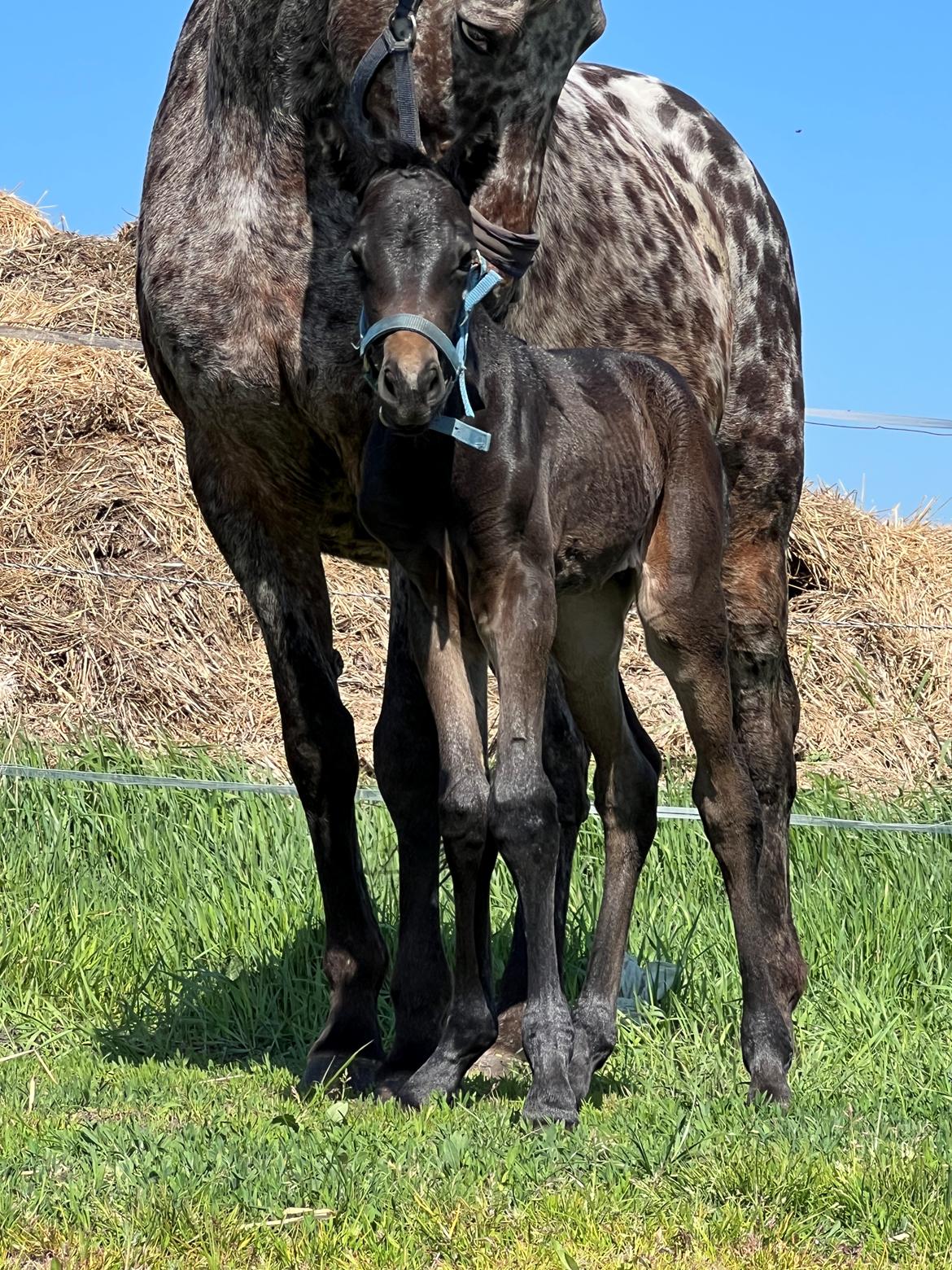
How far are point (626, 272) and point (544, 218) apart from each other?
493 millimetres


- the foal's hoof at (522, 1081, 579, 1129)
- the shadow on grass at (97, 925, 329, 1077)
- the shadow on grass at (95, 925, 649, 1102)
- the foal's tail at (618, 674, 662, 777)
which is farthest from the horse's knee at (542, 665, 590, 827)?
the foal's hoof at (522, 1081, 579, 1129)

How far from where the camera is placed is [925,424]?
993 centimetres

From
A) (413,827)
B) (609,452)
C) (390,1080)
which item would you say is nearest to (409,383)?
(609,452)

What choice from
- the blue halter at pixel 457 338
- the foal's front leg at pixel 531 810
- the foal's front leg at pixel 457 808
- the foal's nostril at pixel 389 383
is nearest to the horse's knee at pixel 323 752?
the foal's front leg at pixel 457 808

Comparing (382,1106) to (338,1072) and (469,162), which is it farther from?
(469,162)

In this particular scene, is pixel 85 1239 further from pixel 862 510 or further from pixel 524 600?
pixel 862 510

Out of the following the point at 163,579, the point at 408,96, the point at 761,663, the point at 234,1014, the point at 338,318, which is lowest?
the point at 234,1014

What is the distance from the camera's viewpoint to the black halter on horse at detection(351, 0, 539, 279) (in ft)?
12.7

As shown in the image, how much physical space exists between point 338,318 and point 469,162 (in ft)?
2.20

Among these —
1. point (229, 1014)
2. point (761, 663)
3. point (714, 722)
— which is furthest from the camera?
point (761, 663)

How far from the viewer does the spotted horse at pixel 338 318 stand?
13.8 ft

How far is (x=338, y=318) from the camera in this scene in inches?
173

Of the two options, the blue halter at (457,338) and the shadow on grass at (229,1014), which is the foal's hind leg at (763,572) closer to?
the shadow on grass at (229,1014)

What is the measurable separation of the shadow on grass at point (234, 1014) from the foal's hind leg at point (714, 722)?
0.91 metres
